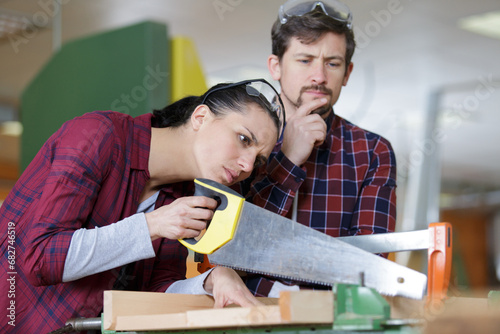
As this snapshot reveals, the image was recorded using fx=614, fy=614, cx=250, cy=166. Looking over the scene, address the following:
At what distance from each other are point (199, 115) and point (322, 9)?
2.08 ft

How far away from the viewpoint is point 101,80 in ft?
11.6

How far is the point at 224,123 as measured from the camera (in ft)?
5.09

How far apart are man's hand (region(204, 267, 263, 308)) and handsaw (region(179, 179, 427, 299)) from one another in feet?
0.29

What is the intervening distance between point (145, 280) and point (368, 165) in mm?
786

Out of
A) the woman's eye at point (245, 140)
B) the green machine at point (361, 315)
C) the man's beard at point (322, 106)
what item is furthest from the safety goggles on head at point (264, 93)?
the green machine at point (361, 315)

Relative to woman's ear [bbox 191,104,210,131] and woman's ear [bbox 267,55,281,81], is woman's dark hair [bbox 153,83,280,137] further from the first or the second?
woman's ear [bbox 267,55,281,81]

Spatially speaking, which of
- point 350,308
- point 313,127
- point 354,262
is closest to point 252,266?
point 354,262

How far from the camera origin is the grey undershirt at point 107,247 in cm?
135

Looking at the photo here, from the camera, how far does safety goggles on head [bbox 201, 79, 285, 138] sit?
1613mm

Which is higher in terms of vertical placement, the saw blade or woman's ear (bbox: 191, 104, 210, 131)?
woman's ear (bbox: 191, 104, 210, 131)

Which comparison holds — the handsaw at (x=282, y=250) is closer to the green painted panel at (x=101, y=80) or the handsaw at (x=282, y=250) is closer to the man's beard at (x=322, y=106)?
the man's beard at (x=322, y=106)

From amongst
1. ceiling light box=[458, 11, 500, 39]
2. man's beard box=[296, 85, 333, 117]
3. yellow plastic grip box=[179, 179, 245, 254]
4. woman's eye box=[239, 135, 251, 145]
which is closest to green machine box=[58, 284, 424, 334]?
yellow plastic grip box=[179, 179, 245, 254]

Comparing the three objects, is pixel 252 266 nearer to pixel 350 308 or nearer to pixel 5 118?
pixel 350 308

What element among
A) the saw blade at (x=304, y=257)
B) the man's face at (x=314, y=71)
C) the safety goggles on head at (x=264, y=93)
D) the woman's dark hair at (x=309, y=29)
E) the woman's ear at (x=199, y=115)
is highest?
the woman's dark hair at (x=309, y=29)
